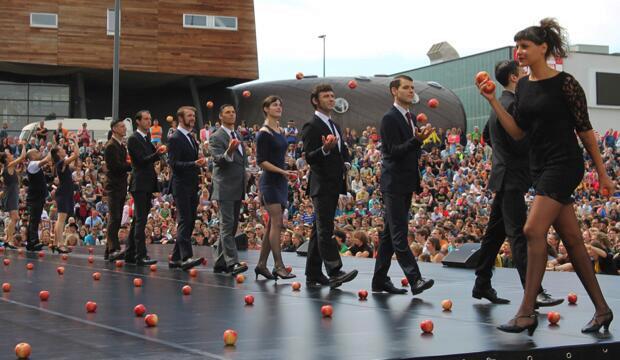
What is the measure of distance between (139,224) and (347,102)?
38017 millimetres

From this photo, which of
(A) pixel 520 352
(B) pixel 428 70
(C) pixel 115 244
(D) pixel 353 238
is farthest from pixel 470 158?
(B) pixel 428 70

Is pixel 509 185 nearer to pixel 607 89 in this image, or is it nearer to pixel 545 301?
pixel 545 301

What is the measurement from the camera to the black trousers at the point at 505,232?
771cm

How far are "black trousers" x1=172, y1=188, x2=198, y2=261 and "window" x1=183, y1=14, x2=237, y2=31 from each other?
Answer: 105 ft

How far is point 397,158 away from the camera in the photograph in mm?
8594

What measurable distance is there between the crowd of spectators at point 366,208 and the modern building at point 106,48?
655 centimetres

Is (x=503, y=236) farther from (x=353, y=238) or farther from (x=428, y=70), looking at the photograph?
(x=428, y=70)

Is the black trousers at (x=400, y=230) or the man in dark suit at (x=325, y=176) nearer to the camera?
the black trousers at (x=400, y=230)

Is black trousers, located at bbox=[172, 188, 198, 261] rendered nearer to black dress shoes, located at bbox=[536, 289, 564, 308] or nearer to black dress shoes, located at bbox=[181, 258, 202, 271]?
black dress shoes, located at bbox=[181, 258, 202, 271]

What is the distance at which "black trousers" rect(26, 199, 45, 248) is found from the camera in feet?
53.8

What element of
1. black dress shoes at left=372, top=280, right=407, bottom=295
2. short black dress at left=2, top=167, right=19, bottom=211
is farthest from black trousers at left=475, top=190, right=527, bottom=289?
short black dress at left=2, top=167, right=19, bottom=211

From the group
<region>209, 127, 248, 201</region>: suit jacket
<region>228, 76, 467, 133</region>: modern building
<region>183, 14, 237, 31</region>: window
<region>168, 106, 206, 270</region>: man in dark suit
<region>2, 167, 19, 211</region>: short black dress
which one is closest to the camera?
<region>209, 127, 248, 201</region>: suit jacket

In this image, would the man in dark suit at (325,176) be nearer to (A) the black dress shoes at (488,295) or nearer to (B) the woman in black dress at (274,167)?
(B) the woman in black dress at (274,167)

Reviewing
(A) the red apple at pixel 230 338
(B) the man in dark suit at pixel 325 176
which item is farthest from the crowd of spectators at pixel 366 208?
(A) the red apple at pixel 230 338
